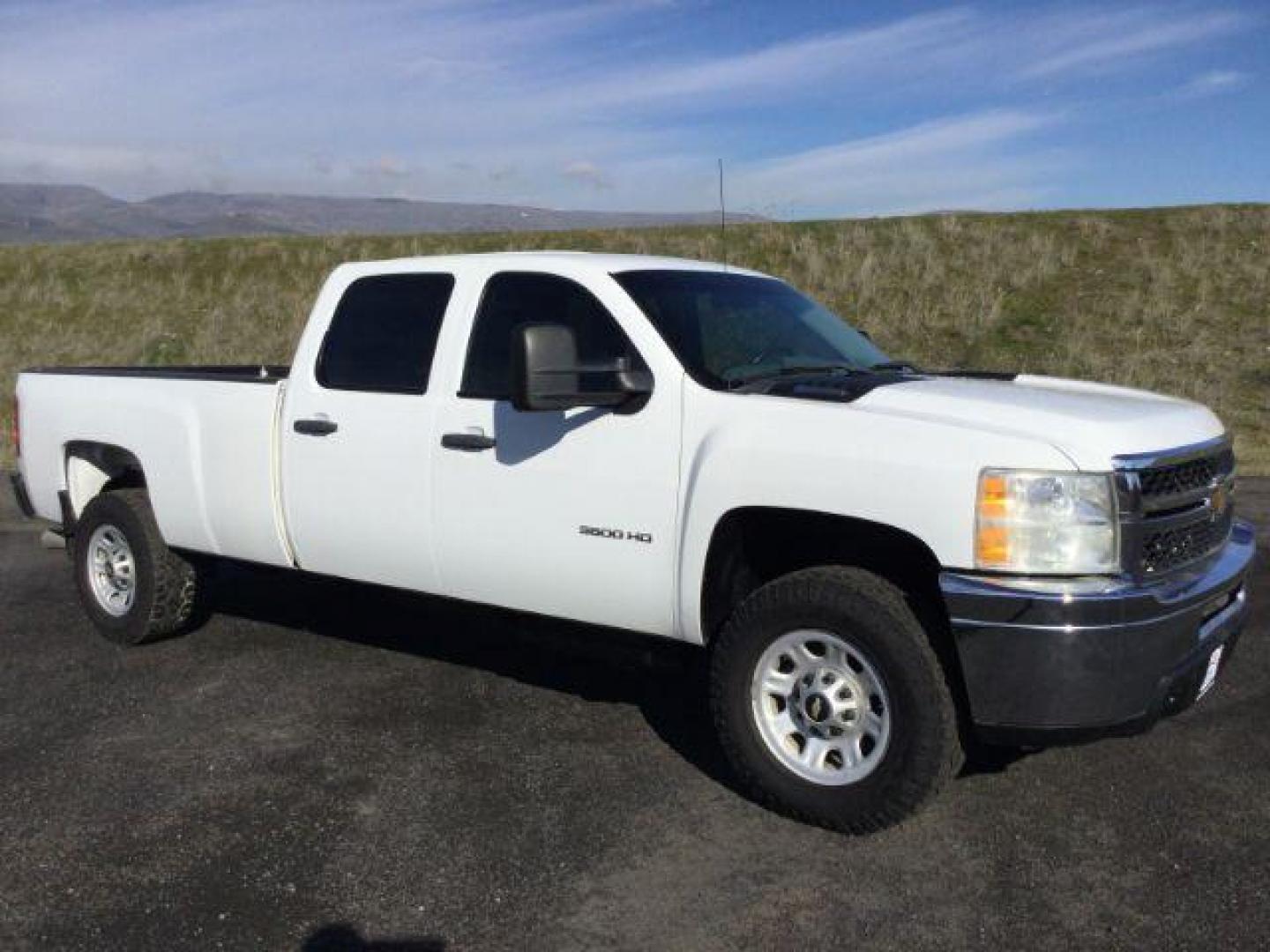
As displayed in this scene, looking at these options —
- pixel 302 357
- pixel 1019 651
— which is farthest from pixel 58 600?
pixel 1019 651

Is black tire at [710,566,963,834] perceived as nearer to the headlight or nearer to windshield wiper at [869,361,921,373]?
the headlight

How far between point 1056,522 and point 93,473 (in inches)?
208

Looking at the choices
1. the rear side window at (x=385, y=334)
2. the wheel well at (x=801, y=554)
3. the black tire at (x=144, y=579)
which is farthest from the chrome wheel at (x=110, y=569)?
the wheel well at (x=801, y=554)

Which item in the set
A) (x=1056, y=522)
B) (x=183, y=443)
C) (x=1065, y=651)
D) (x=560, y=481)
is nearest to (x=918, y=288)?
(x=183, y=443)

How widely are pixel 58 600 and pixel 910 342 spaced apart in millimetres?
15044

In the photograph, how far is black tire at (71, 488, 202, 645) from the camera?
20.1ft

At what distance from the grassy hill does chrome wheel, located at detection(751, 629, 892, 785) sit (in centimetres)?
1271

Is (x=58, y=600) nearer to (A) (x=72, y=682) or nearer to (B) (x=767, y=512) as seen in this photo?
(A) (x=72, y=682)

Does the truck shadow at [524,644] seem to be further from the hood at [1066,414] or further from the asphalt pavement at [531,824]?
the hood at [1066,414]

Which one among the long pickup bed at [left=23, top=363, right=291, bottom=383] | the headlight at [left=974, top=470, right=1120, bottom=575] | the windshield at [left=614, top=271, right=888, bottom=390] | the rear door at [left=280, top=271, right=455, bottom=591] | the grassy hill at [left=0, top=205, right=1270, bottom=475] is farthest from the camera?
the grassy hill at [left=0, top=205, right=1270, bottom=475]

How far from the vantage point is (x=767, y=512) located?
416 centimetres

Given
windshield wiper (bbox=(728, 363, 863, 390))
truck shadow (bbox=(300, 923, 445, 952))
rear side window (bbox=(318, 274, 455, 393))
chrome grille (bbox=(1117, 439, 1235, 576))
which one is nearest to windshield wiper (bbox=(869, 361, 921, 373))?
windshield wiper (bbox=(728, 363, 863, 390))

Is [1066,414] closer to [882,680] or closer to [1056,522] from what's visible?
[1056,522]

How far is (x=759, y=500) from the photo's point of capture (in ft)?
13.3
